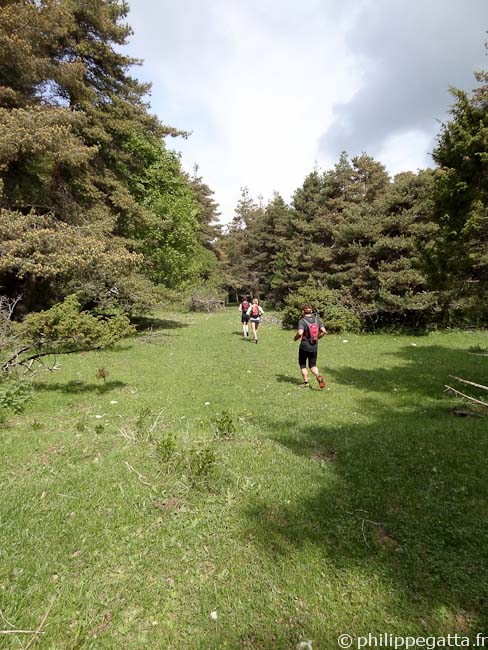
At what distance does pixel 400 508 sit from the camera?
12.9 ft

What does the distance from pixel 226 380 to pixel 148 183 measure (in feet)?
57.4

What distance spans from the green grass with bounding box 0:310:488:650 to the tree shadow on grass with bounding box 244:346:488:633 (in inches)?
0.8

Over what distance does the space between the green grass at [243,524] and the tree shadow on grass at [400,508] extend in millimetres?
19

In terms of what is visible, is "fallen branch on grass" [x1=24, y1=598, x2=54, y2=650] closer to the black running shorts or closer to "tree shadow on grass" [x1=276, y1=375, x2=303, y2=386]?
the black running shorts

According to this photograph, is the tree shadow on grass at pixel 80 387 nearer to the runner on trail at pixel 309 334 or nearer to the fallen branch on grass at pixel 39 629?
the runner on trail at pixel 309 334

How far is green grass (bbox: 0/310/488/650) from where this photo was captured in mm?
2607

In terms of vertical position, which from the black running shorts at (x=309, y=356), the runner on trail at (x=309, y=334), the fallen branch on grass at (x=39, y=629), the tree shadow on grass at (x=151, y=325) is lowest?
the fallen branch on grass at (x=39, y=629)

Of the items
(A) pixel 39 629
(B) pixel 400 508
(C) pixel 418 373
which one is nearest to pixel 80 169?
(C) pixel 418 373

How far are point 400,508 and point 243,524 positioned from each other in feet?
6.25

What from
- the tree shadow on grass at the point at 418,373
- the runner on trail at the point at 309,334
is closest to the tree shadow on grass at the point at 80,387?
the runner on trail at the point at 309,334

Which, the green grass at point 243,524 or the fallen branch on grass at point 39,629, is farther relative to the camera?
the green grass at point 243,524

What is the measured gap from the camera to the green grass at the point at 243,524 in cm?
261

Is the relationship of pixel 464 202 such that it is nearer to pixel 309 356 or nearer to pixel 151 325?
pixel 309 356

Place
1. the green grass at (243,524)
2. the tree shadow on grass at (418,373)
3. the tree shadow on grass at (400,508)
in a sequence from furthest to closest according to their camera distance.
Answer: the tree shadow on grass at (418,373) → the tree shadow on grass at (400,508) → the green grass at (243,524)
